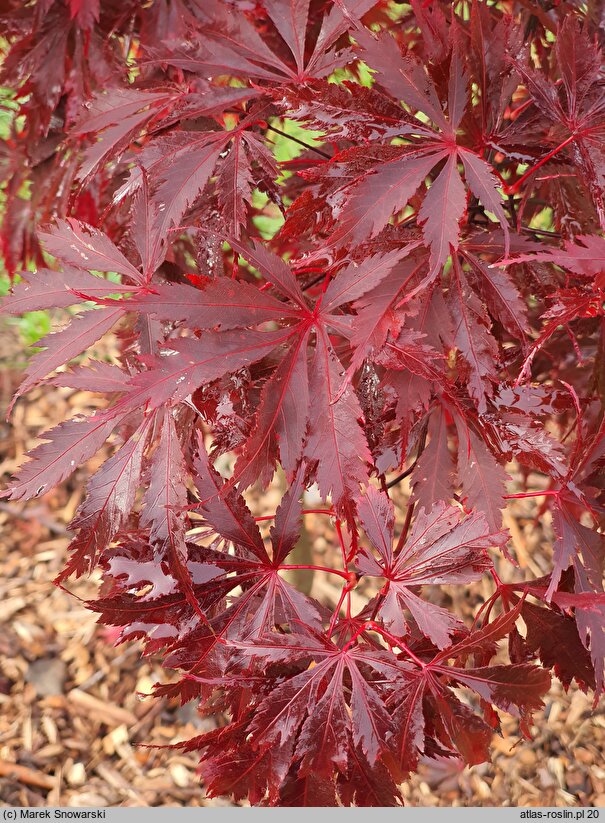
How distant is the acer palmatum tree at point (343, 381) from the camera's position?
1.87 feet

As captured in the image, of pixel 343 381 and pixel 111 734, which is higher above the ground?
pixel 343 381

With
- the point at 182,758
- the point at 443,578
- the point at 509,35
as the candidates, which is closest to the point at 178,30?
the point at 509,35

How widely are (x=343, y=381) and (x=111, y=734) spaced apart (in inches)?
51.5

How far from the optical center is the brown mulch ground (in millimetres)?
1433

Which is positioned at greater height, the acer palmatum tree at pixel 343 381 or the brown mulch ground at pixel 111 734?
the acer palmatum tree at pixel 343 381

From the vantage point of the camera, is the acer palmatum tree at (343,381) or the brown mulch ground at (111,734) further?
the brown mulch ground at (111,734)

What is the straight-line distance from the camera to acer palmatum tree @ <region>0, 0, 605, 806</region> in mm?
571

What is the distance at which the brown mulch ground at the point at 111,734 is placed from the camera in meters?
1.43

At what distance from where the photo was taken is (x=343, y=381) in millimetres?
583

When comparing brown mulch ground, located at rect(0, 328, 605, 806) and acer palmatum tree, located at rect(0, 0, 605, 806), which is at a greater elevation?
acer palmatum tree, located at rect(0, 0, 605, 806)

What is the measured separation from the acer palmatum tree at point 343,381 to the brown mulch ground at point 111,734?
2.77ft

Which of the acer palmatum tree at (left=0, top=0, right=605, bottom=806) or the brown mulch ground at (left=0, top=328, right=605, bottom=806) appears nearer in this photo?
the acer palmatum tree at (left=0, top=0, right=605, bottom=806)

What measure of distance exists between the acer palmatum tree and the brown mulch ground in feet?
2.77

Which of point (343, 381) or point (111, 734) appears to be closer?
point (343, 381)
